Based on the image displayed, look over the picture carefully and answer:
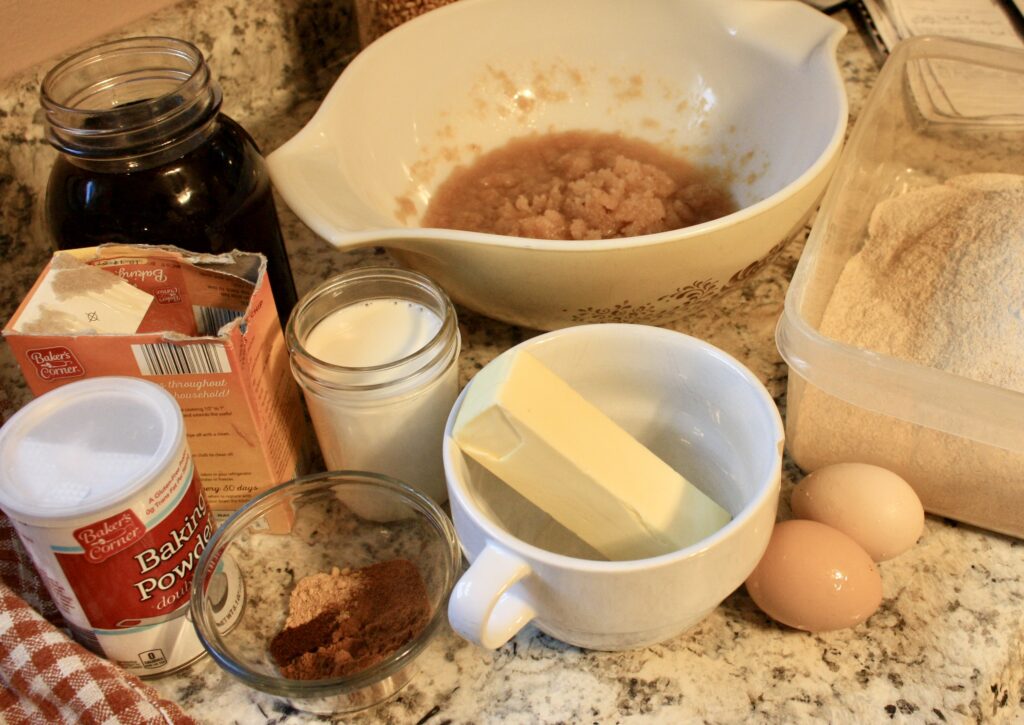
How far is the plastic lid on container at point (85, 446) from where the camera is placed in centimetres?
53

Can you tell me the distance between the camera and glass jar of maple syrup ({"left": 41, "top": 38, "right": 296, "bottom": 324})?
65 cm

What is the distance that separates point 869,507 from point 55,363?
57cm

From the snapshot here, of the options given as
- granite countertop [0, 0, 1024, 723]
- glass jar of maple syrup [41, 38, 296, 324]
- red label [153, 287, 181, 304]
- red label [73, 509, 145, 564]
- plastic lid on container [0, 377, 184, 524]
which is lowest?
granite countertop [0, 0, 1024, 723]

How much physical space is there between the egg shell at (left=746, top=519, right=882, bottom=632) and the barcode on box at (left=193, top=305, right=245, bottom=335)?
0.42 m

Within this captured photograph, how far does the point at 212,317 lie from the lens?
674mm

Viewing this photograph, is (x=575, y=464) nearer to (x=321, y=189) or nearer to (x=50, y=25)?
(x=321, y=189)

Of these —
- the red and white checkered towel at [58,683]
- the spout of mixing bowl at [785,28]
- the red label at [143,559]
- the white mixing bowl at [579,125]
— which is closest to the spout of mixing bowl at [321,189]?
the white mixing bowl at [579,125]

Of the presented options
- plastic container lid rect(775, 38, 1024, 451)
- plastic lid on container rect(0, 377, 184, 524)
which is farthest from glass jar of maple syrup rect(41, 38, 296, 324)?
plastic container lid rect(775, 38, 1024, 451)

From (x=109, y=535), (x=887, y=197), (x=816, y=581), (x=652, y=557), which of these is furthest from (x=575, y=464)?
(x=887, y=197)

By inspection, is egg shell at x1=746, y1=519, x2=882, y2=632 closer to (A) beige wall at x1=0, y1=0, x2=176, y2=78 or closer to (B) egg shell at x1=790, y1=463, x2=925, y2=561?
(B) egg shell at x1=790, y1=463, x2=925, y2=561

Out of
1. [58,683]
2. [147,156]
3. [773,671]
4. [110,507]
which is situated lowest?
[773,671]

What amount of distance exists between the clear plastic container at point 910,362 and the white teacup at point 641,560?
0.07m

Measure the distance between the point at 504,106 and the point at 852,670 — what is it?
700 millimetres

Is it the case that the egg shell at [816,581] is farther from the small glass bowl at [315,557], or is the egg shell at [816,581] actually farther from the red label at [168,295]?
the red label at [168,295]
